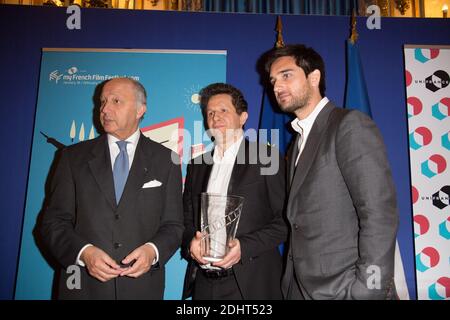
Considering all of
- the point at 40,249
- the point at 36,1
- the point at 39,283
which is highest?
the point at 36,1

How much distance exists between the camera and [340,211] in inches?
69.1

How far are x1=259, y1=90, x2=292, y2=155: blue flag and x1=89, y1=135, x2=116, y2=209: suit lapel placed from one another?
182cm

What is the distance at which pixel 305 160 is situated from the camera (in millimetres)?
1893

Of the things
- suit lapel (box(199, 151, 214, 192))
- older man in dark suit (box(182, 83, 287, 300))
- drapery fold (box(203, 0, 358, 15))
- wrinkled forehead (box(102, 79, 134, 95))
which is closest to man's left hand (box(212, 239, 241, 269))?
older man in dark suit (box(182, 83, 287, 300))

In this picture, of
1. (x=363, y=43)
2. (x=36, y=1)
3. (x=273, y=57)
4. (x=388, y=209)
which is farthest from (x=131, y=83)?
(x=36, y=1)

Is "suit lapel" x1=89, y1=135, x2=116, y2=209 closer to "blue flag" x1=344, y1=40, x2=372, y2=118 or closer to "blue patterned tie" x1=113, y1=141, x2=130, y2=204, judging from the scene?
"blue patterned tie" x1=113, y1=141, x2=130, y2=204

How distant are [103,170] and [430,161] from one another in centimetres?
351

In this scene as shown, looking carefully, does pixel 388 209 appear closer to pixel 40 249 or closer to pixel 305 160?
pixel 305 160

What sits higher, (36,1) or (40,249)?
(36,1)

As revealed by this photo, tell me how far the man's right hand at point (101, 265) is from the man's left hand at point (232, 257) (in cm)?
58

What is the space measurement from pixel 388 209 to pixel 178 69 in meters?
2.81

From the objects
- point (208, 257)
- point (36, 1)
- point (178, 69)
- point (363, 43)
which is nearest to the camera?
point (208, 257)

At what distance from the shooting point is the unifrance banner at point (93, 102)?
11.2 ft

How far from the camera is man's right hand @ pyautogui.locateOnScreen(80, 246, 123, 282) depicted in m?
1.83
